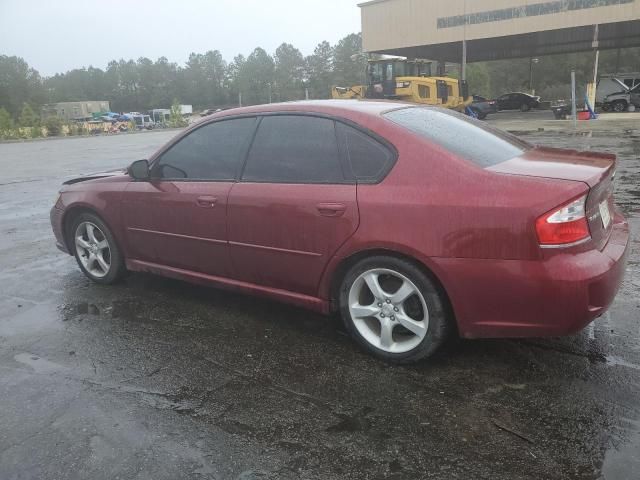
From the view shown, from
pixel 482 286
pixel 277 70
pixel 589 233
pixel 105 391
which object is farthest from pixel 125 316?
pixel 277 70

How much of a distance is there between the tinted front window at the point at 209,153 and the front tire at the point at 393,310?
1.24 meters

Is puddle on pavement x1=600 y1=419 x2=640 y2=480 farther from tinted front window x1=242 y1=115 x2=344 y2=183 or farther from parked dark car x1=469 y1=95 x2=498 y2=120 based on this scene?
parked dark car x1=469 y1=95 x2=498 y2=120

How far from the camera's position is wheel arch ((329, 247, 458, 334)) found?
3.04 meters

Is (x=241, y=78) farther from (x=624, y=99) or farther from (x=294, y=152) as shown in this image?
(x=294, y=152)

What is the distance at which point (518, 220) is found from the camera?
272cm

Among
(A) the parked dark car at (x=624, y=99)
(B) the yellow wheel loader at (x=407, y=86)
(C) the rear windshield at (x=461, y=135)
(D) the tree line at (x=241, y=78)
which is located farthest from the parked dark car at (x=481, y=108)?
(C) the rear windshield at (x=461, y=135)

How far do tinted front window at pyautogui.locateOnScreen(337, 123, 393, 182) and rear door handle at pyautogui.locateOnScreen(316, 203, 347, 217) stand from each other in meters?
0.20

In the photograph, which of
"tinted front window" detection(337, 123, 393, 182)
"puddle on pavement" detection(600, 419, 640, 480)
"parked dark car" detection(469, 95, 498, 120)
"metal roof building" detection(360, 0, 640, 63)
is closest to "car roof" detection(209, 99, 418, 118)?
"tinted front window" detection(337, 123, 393, 182)

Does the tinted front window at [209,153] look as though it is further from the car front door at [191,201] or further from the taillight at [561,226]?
the taillight at [561,226]

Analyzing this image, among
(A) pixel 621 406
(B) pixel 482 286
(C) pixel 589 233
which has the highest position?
(C) pixel 589 233

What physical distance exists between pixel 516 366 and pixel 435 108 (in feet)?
6.55

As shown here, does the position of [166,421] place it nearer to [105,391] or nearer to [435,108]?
[105,391]

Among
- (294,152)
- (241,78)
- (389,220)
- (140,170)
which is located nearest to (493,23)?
(140,170)

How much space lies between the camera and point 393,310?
3.18 m
